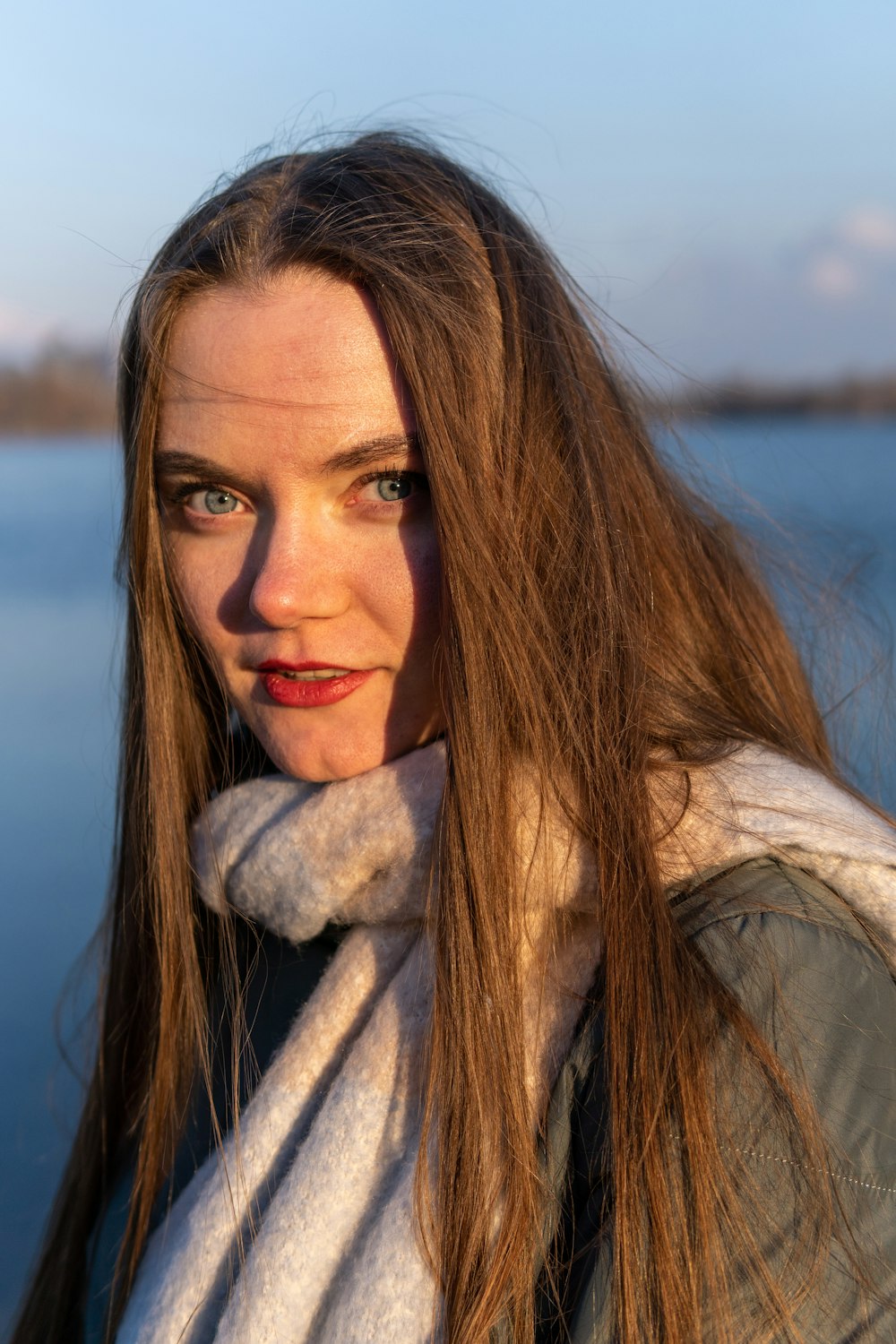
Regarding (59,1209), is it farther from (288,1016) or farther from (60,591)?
(60,591)

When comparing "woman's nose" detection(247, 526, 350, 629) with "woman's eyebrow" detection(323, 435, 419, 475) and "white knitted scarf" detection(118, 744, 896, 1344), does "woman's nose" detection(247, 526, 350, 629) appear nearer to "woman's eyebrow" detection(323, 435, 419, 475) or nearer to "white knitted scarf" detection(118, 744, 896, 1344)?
"woman's eyebrow" detection(323, 435, 419, 475)

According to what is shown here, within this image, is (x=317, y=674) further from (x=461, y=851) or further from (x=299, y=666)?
(x=461, y=851)

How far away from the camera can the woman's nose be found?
1.47 metres

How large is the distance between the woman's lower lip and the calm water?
813mm

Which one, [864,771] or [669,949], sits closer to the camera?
[669,949]

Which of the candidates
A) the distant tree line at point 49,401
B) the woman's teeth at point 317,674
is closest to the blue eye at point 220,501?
the woman's teeth at point 317,674

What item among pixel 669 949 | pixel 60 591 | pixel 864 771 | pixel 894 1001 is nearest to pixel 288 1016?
pixel 669 949

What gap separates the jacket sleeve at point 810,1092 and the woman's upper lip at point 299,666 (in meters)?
0.57

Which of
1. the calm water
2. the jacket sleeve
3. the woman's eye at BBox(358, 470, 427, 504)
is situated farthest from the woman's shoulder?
the calm water

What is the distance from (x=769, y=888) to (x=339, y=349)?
816 mm

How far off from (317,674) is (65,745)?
276 centimetres

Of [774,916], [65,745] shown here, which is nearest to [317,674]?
[774,916]

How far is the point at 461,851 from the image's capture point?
1327 mm

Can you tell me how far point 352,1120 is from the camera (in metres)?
1.35
